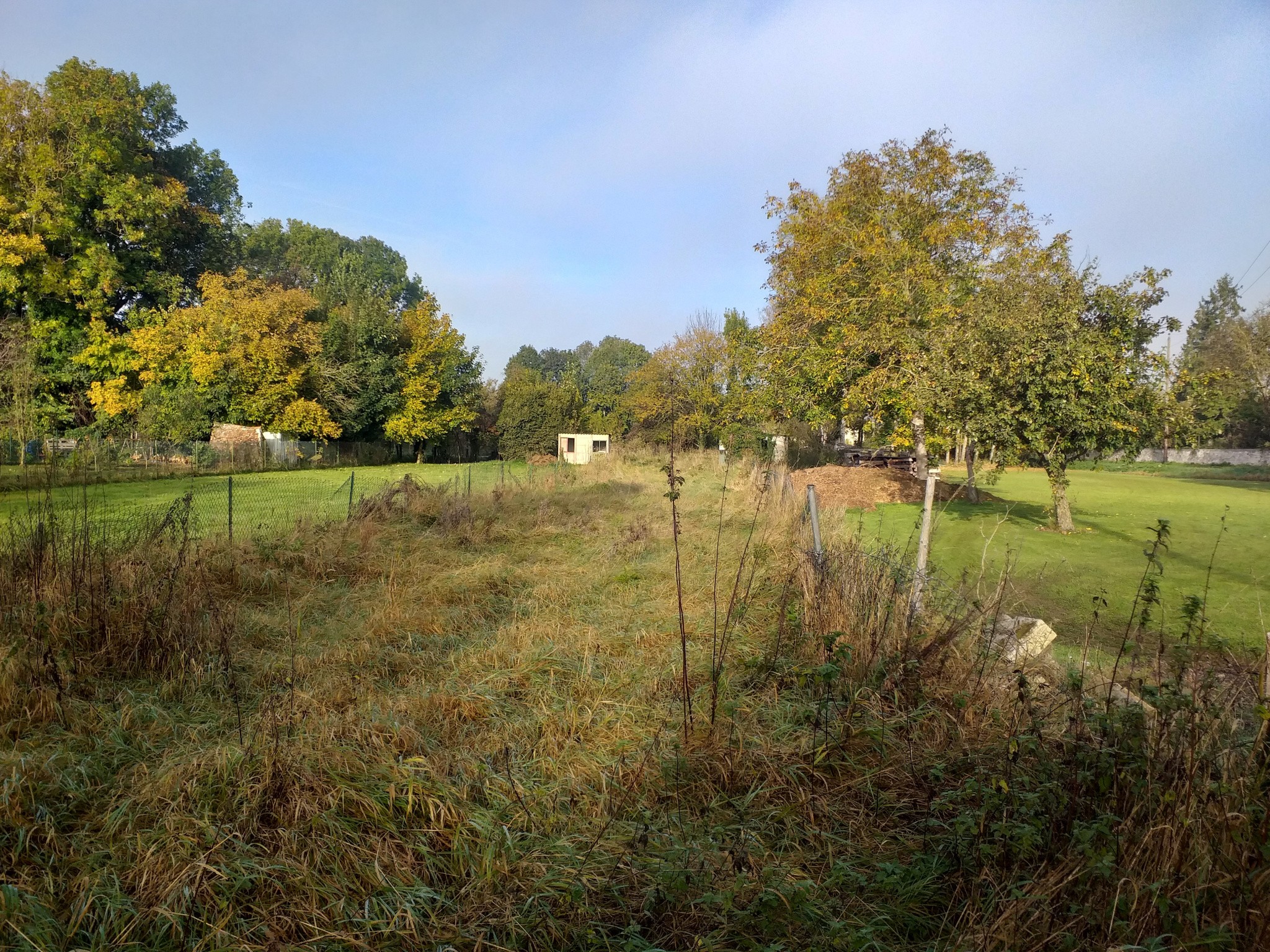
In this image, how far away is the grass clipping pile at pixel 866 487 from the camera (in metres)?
17.6

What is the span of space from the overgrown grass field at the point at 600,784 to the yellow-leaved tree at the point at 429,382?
108 ft

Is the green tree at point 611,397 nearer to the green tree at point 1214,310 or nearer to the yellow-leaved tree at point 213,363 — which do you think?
the yellow-leaved tree at point 213,363

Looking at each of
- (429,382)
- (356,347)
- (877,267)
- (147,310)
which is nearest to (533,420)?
(429,382)

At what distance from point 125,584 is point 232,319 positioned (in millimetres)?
28159

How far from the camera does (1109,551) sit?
10.9 meters

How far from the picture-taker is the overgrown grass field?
2.11 meters

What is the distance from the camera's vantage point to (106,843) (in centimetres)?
260

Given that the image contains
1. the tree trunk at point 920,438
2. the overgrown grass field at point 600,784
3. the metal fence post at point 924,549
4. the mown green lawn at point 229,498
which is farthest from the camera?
the tree trunk at point 920,438

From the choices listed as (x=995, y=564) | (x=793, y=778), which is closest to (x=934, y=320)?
(x=995, y=564)

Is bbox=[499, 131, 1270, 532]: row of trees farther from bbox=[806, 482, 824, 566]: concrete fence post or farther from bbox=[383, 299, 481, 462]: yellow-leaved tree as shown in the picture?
bbox=[383, 299, 481, 462]: yellow-leaved tree

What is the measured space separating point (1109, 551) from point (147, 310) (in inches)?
1376

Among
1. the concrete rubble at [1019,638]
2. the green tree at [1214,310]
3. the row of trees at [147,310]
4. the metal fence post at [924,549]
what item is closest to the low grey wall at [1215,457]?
the green tree at [1214,310]

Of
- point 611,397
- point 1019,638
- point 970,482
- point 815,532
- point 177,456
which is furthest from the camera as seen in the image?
point 611,397

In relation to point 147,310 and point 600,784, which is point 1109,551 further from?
point 147,310
